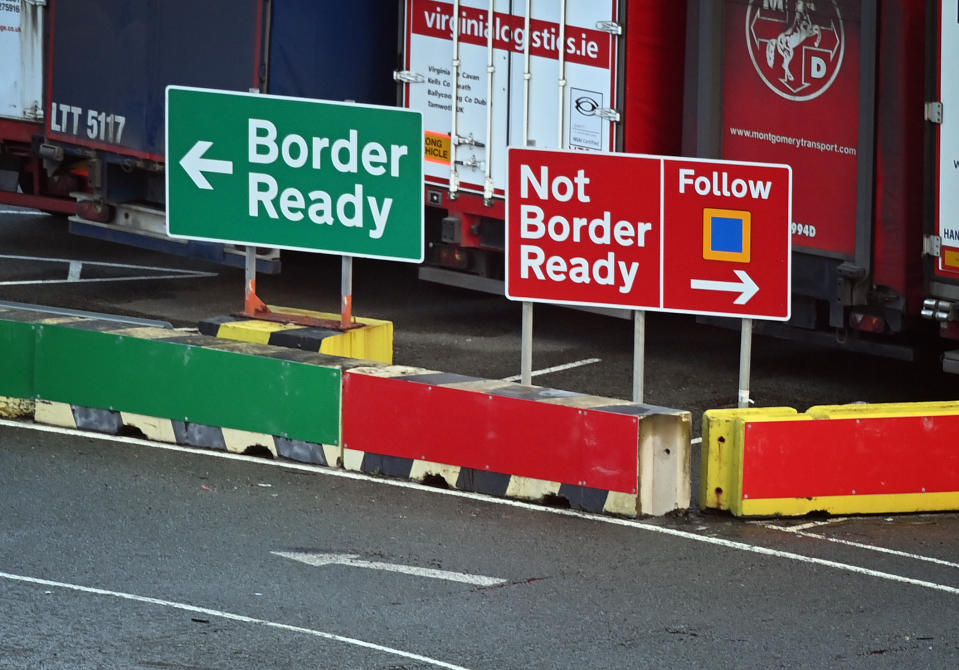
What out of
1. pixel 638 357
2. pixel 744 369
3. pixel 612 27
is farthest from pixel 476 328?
pixel 744 369

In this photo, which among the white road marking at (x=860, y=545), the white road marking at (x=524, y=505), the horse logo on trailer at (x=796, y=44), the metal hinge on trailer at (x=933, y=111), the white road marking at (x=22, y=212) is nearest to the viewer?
the white road marking at (x=524, y=505)

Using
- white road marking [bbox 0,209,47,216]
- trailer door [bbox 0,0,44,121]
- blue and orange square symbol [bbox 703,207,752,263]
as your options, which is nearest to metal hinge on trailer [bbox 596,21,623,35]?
blue and orange square symbol [bbox 703,207,752,263]

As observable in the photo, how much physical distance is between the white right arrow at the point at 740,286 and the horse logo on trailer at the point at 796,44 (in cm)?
302

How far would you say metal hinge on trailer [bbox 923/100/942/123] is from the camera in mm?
13094

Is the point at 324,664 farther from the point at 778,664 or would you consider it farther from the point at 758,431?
the point at 758,431

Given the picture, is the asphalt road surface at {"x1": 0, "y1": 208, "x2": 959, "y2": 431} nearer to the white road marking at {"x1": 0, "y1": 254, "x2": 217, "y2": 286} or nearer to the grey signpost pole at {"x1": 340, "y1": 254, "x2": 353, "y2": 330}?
the white road marking at {"x1": 0, "y1": 254, "x2": 217, "y2": 286}

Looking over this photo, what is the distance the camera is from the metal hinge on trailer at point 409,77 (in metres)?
16.8

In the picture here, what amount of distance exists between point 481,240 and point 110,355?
15.8 ft

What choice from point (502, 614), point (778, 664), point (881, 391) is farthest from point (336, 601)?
point (881, 391)

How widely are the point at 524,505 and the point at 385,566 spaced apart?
5.32 ft

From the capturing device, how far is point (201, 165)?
1317 centimetres

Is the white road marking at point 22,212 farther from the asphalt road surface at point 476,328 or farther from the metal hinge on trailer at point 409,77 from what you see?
the metal hinge on trailer at point 409,77

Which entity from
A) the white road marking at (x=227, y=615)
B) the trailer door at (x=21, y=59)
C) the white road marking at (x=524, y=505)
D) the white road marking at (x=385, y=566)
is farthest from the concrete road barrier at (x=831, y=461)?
the trailer door at (x=21, y=59)

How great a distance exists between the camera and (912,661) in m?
8.41
